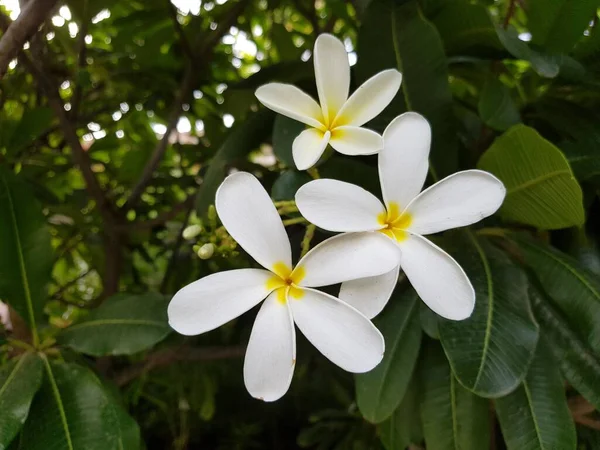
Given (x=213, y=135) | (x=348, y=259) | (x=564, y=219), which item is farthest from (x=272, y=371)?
(x=213, y=135)

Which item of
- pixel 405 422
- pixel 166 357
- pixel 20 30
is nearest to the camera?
pixel 20 30

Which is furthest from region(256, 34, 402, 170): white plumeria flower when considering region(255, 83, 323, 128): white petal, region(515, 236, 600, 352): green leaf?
region(515, 236, 600, 352): green leaf

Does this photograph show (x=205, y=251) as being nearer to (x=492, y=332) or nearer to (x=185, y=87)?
(x=492, y=332)

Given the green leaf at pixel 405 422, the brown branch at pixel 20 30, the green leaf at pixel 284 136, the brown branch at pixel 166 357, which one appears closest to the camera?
the brown branch at pixel 20 30

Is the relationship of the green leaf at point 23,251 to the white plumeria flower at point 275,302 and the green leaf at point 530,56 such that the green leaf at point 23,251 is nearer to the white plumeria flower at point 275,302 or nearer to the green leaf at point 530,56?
the white plumeria flower at point 275,302

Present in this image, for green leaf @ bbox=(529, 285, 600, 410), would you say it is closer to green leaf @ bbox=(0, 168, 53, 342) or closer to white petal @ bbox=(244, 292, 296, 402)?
white petal @ bbox=(244, 292, 296, 402)

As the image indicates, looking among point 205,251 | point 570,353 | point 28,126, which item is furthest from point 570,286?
point 28,126

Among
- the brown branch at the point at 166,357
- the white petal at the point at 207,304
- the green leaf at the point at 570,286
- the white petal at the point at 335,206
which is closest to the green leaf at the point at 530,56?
the green leaf at the point at 570,286
